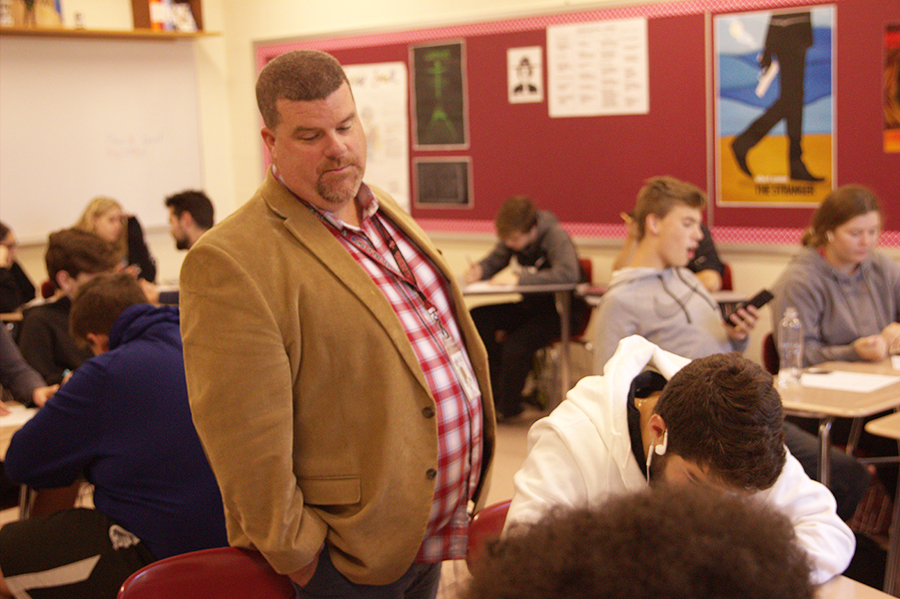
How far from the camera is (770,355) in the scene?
3557 millimetres

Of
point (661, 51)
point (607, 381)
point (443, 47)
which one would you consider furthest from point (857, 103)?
point (607, 381)

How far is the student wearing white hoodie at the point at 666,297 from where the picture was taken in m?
2.84

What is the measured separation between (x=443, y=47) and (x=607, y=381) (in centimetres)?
469

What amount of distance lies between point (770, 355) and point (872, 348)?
1.28ft

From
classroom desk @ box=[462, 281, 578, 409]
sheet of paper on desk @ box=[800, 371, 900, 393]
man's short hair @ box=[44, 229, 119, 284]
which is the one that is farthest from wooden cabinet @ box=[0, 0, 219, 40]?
sheet of paper on desk @ box=[800, 371, 900, 393]

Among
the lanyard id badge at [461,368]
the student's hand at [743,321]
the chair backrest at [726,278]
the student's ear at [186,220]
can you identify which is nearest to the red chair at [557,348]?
the chair backrest at [726,278]

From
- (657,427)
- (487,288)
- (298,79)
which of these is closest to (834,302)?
(487,288)

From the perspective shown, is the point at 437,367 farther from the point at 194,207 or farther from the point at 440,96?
the point at 440,96

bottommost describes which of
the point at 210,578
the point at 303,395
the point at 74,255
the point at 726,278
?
the point at 210,578

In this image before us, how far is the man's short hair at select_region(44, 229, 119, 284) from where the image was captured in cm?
350

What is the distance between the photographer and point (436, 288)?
1.80 metres

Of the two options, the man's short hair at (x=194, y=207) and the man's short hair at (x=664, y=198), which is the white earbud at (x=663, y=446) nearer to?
the man's short hair at (x=664, y=198)

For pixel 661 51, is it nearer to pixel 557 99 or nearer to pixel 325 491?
pixel 557 99

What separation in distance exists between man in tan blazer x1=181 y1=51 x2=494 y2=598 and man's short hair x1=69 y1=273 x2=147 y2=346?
1.08m
